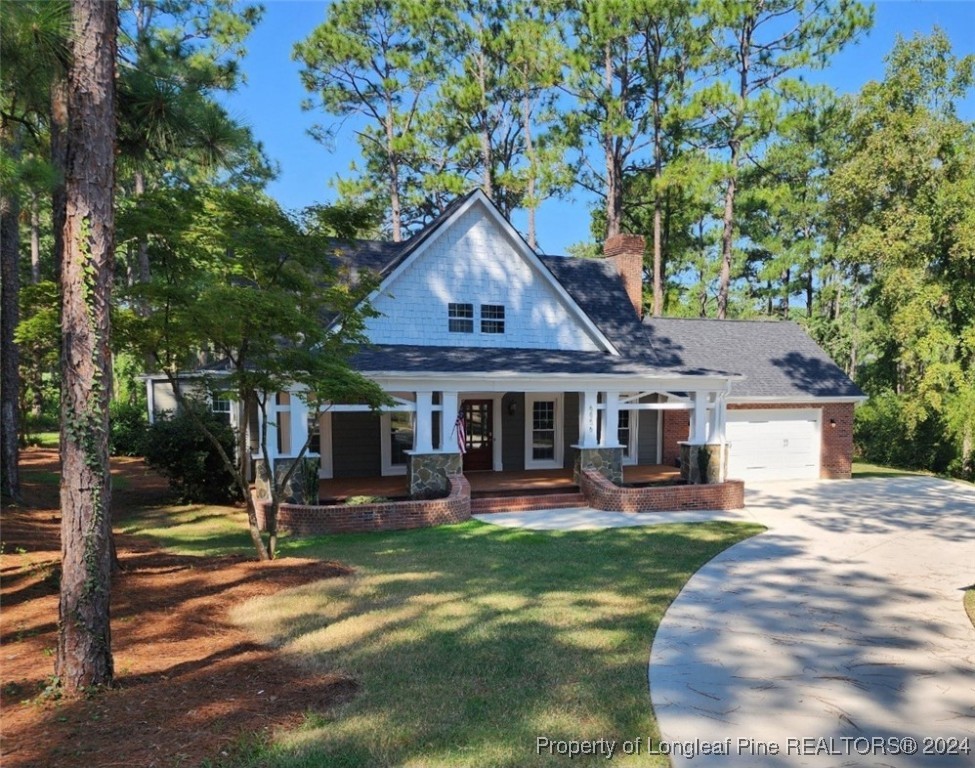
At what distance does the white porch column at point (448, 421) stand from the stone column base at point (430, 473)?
0.55ft

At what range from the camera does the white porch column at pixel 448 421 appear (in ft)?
43.5

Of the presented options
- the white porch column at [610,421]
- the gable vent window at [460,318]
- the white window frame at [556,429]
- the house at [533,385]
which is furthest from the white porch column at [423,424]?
the white window frame at [556,429]

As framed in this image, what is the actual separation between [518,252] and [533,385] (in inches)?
151

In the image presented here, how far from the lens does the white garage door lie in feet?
61.2

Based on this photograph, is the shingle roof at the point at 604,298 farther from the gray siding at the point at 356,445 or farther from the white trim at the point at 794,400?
the gray siding at the point at 356,445

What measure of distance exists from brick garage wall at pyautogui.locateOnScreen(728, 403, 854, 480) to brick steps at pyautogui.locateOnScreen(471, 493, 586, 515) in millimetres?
8722

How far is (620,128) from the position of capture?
88.5 feet

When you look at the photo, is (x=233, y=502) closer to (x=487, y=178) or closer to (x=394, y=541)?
(x=394, y=541)

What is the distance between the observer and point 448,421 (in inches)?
526

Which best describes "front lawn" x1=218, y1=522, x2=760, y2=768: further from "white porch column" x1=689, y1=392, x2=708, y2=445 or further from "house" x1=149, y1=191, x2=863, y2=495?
"white porch column" x1=689, y1=392, x2=708, y2=445

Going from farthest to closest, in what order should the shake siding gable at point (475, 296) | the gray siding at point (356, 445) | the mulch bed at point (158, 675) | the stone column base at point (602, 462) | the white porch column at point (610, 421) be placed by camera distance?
the gray siding at point (356, 445), the shake siding gable at point (475, 296), the white porch column at point (610, 421), the stone column base at point (602, 462), the mulch bed at point (158, 675)

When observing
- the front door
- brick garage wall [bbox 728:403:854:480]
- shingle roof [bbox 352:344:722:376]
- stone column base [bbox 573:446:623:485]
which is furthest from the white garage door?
the front door

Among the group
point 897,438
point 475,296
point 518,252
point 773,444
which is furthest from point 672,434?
point 897,438

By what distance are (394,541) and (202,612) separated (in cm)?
444
